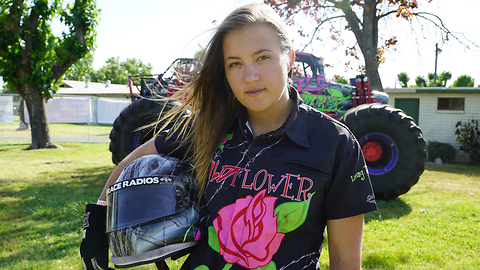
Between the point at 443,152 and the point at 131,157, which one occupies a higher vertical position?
the point at 131,157

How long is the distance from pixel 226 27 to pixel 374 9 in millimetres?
12622

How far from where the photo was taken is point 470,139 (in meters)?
12.4

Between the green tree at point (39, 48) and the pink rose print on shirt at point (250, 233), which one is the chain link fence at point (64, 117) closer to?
the green tree at point (39, 48)

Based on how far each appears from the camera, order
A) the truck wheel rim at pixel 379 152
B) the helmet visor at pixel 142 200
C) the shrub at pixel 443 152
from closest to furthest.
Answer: the helmet visor at pixel 142 200, the truck wheel rim at pixel 379 152, the shrub at pixel 443 152

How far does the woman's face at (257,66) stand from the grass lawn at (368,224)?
7.62 ft

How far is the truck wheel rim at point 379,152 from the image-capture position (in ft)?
18.0

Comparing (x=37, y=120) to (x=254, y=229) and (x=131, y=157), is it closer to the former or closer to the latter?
(x=131, y=157)

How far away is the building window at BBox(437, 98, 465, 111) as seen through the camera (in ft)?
44.8

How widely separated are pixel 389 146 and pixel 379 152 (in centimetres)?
19

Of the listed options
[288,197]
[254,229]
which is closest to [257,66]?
[288,197]

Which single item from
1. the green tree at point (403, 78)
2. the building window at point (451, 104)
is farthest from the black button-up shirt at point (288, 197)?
the green tree at point (403, 78)

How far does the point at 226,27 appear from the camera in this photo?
1.53 m

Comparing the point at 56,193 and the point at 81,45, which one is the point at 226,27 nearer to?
the point at 56,193

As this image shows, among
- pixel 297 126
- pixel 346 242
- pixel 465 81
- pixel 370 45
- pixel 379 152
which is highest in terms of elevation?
pixel 465 81
